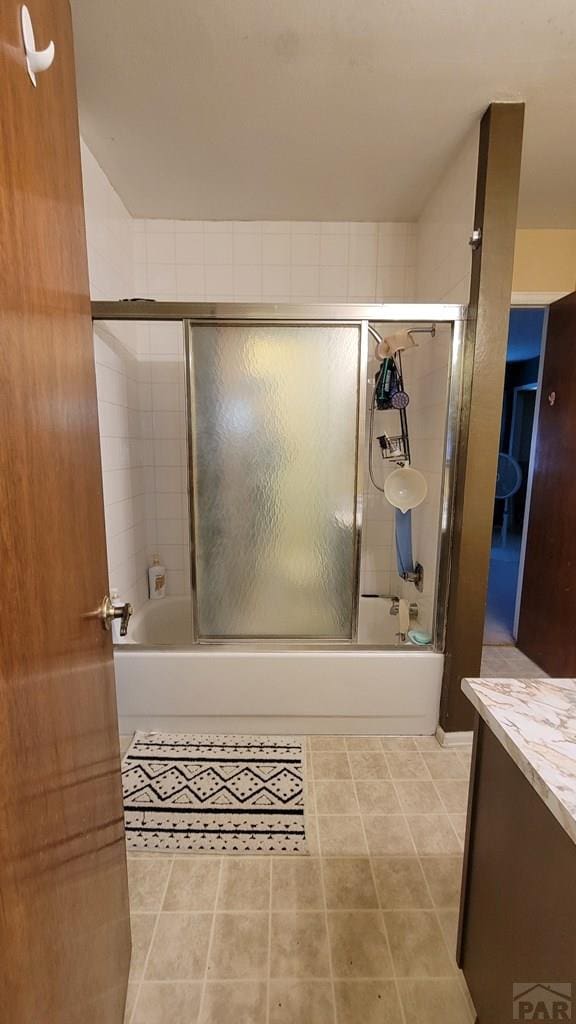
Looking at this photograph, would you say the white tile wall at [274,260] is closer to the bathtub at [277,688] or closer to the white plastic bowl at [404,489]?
the white plastic bowl at [404,489]

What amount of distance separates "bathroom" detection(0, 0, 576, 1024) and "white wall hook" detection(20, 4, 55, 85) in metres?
0.02

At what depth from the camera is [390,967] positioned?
109 centimetres

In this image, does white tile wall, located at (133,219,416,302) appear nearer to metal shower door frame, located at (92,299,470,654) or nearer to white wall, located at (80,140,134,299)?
white wall, located at (80,140,134,299)

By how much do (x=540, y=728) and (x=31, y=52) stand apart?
123cm

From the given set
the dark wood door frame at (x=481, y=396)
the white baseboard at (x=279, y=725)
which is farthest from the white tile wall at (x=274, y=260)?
the white baseboard at (x=279, y=725)

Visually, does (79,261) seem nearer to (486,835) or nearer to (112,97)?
(112,97)

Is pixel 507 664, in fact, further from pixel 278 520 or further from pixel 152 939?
pixel 152 939

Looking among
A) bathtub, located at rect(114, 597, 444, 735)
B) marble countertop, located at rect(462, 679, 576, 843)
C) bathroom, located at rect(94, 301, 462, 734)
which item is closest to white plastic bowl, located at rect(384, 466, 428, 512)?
bathroom, located at rect(94, 301, 462, 734)

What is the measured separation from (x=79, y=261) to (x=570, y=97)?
1.76 m

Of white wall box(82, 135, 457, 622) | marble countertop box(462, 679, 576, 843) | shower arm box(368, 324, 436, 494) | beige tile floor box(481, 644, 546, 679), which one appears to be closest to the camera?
marble countertop box(462, 679, 576, 843)

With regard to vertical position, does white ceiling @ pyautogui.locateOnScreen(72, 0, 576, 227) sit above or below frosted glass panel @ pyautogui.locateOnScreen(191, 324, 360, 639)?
above

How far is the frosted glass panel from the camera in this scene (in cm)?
177

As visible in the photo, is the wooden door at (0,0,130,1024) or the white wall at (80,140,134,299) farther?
the white wall at (80,140,134,299)

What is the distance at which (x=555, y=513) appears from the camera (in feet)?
7.98
